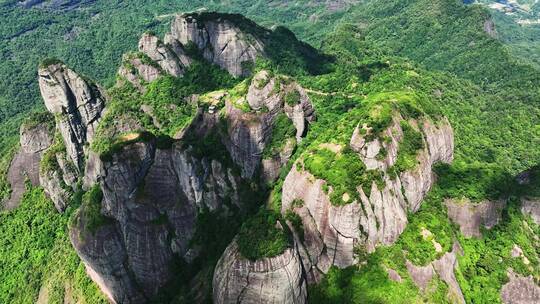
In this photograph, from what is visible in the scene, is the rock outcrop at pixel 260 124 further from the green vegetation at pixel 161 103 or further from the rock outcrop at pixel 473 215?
the rock outcrop at pixel 473 215

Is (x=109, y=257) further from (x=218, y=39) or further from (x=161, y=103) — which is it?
(x=218, y=39)

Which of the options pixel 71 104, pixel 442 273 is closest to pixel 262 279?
pixel 442 273

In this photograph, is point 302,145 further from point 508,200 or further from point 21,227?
point 21,227

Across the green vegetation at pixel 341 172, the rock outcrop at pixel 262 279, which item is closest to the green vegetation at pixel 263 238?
the rock outcrop at pixel 262 279

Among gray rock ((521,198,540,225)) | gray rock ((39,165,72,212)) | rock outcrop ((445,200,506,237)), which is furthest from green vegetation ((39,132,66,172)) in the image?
gray rock ((521,198,540,225))

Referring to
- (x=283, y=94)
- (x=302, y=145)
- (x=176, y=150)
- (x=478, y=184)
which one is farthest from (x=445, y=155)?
(x=176, y=150)
